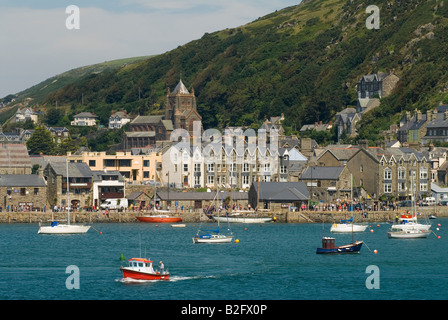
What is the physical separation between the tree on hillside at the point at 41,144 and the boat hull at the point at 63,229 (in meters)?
80.5

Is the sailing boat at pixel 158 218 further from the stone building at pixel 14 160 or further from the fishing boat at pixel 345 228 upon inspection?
the stone building at pixel 14 160

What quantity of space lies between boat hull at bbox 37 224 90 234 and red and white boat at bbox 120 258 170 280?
1484 inches

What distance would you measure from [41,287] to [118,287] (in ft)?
17.3

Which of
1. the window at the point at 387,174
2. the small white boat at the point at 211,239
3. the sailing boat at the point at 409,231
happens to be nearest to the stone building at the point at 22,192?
the small white boat at the point at 211,239

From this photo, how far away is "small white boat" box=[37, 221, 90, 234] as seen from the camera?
335 feet

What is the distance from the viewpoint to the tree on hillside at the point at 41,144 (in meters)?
183

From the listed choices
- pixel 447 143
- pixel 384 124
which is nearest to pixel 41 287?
pixel 447 143

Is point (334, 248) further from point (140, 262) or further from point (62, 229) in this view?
point (62, 229)

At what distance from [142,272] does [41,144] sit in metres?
123

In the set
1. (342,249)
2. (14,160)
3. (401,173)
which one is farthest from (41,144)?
(342,249)

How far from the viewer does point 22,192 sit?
12181 cm
